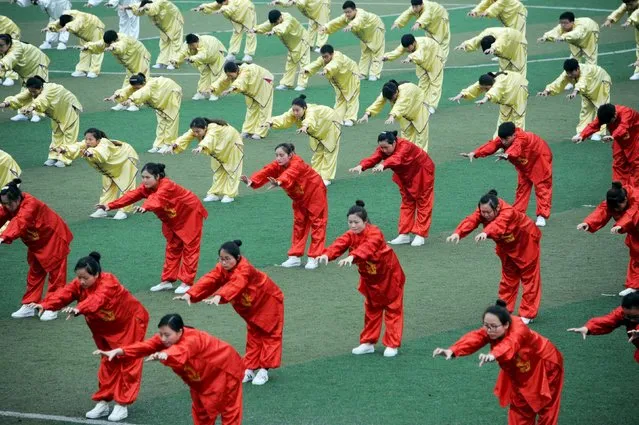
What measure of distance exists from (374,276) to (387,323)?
2.05ft

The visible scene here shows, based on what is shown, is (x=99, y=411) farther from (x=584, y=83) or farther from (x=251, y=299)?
(x=584, y=83)

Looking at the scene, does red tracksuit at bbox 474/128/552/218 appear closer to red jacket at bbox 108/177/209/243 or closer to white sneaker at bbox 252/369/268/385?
red jacket at bbox 108/177/209/243

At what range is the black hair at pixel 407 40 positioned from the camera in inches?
910

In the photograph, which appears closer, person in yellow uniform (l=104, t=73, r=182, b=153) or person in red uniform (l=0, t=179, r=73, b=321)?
person in red uniform (l=0, t=179, r=73, b=321)

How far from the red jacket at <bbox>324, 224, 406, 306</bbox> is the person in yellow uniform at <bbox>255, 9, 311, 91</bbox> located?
13010 mm

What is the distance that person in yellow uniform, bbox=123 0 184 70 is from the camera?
27350mm

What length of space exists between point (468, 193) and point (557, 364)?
8769mm

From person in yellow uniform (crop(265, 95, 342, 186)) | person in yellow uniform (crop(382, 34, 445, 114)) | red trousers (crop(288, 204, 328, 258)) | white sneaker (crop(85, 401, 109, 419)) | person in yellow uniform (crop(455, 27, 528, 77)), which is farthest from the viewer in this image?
person in yellow uniform (crop(382, 34, 445, 114))

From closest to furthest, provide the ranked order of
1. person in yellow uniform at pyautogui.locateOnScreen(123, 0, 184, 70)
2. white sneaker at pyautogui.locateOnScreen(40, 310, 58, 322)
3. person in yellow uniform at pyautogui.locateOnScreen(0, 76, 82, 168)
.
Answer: white sneaker at pyautogui.locateOnScreen(40, 310, 58, 322)
person in yellow uniform at pyautogui.locateOnScreen(0, 76, 82, 168)
person in yellow uniform at pyautogui.locateOnScreen(123, 0, 184, 70)

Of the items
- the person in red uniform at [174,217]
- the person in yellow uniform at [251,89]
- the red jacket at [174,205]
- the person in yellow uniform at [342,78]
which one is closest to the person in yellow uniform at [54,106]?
the person in yellow uniform at [251,89]

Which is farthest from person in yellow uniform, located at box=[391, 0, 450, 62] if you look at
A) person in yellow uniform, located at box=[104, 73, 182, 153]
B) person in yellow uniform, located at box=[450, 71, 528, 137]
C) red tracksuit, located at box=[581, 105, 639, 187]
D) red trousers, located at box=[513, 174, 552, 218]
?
red trousers, located at box=[513, 174, 552, 218]

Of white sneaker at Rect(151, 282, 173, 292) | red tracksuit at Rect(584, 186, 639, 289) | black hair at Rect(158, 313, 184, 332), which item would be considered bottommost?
white sneaker at Rect(151, 282, 173, 292)

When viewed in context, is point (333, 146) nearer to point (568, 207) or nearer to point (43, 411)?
point (568, 207)

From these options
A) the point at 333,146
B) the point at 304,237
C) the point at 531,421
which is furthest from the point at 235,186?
the point at 531,421
